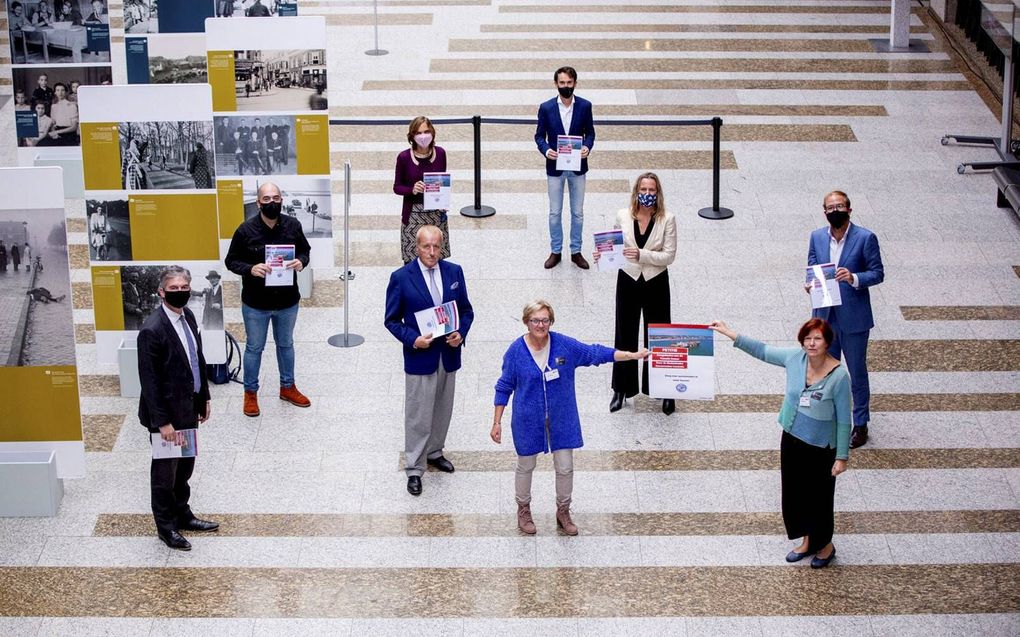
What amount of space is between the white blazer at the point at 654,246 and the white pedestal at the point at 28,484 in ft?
14.0

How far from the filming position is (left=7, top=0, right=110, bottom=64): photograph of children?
15.7m

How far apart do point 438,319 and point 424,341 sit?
0.20 metres

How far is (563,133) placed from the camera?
13.1 metres

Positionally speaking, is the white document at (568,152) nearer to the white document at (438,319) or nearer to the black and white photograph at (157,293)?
the black and white photograph at (157,293)

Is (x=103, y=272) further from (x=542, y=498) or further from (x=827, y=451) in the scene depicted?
(x=827, y=451)

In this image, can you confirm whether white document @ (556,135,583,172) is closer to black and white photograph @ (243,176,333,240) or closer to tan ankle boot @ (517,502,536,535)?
black and white photograph @ (243,176,333,240)

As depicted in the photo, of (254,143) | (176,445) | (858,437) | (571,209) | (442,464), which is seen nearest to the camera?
(176,445)

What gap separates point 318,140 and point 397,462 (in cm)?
368

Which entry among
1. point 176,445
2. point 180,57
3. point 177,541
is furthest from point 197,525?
point 180,57

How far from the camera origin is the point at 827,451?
882 cm

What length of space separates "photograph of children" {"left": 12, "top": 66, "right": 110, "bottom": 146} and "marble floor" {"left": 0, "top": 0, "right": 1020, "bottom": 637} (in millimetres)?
954

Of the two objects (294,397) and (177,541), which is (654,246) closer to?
(294,397)

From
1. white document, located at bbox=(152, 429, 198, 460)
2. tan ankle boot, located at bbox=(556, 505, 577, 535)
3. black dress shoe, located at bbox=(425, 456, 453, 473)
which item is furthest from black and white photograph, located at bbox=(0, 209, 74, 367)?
tan ankle boot, located at bbox=(556, 505, 577, 535)

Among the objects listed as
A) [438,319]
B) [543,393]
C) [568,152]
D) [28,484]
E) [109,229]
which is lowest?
[28,484]
